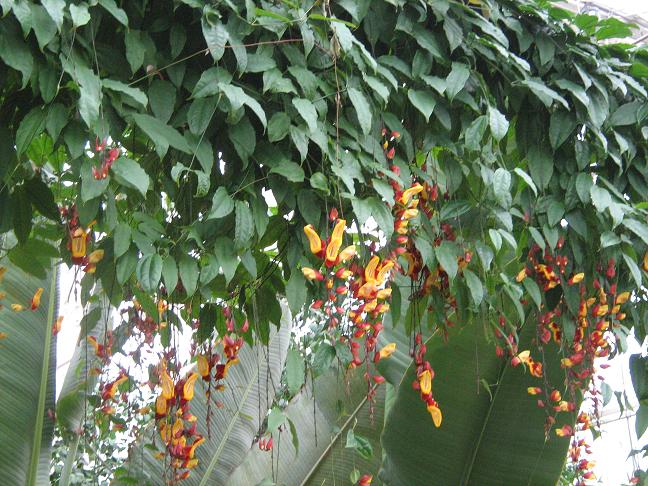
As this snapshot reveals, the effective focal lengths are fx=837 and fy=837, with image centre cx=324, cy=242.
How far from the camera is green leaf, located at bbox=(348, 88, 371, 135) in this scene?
1.43 meters

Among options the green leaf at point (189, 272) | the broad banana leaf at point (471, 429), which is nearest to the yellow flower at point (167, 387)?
the green leaf at point (189, 272)

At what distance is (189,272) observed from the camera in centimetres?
137

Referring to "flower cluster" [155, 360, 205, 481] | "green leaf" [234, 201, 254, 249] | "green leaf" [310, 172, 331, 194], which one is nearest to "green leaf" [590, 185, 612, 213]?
"green leaf" [310, 172, 331, 194]

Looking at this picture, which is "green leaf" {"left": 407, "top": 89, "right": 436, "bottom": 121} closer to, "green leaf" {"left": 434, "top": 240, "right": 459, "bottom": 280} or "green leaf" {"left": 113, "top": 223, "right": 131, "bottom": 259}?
"green leaf" {"left": 434, "top": 240, "right": 459, "bottom": 280}

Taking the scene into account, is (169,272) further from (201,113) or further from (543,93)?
(543,93)

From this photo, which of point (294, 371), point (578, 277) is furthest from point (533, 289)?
point (294, 371)

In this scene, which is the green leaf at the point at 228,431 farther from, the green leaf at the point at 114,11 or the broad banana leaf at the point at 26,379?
the green leaf at the point at 114,11

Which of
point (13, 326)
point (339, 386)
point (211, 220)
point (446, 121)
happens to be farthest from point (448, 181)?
point (13, 326)

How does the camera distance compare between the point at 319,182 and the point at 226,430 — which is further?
the point at 226,430

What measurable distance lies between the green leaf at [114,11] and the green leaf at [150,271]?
36cm

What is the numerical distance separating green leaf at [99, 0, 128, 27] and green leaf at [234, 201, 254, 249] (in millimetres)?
333

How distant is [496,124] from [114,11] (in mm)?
745

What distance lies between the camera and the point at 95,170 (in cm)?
124

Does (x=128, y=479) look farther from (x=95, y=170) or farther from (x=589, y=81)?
(x=589, y=81)
